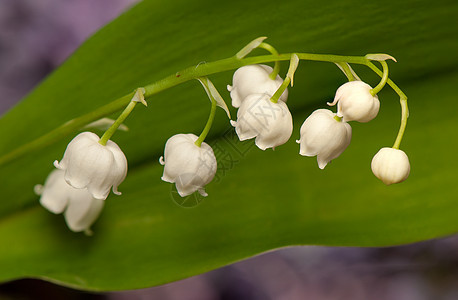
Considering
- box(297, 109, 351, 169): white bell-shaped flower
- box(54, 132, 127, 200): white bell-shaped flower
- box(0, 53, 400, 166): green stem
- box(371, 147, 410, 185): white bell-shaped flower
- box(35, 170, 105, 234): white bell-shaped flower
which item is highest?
box(35, 170, 105, 234): white bell-shaped flower

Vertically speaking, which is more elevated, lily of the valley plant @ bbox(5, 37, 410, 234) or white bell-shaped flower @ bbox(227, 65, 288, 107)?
white bell-shaped flower @ bbox(227, 65, 288, 107)

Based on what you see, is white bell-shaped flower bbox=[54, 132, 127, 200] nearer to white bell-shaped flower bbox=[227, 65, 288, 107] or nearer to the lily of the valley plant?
the lily of the valley plant

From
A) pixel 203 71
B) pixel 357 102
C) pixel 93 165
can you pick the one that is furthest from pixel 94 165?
pixel 357 102

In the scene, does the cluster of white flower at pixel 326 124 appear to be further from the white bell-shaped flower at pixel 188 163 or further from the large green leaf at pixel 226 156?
the large green leaf at pixel 226 156

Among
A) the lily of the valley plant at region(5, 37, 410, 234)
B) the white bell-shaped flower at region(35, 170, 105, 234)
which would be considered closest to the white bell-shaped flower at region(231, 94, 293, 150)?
the lily of the valley plant at region(5, 37, 410, 234)

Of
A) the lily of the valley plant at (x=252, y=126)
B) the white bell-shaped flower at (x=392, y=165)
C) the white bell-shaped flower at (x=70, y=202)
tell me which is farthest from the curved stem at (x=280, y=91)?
the white bell-shaped flower at (x=70, y=202)

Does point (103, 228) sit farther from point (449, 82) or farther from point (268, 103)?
point (449, 82)

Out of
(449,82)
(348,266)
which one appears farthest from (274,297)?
(449,82)

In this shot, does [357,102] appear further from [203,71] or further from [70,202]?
[70,202]
